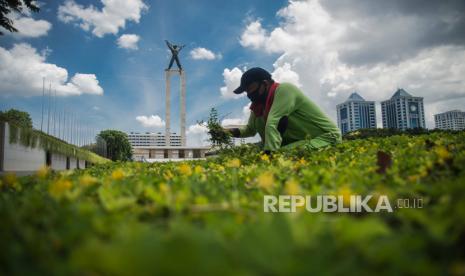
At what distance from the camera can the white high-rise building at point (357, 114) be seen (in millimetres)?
64938

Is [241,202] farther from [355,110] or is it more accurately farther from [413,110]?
[355,110]

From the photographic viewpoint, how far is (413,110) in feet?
159

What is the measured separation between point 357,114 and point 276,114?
→ 68.1 m

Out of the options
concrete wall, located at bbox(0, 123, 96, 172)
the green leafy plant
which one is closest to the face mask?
the green leafy plant

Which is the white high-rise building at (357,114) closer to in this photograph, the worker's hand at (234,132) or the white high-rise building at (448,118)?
the white high-rise building at (448,118)

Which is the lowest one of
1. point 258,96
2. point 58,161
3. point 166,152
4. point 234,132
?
point 58,161

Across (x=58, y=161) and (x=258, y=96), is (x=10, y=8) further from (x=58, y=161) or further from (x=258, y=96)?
(x=258, y=96)

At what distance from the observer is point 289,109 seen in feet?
13.9

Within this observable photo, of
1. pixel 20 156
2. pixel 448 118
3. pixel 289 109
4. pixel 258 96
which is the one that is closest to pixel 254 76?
pixel 258 96

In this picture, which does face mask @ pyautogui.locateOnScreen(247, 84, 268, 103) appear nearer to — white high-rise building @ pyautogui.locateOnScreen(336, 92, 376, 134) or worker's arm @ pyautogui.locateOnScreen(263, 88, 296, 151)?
worker's arm @ pyautogui.locateOnScreen(263, 88, 296, 151)

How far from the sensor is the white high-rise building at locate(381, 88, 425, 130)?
1889 inches

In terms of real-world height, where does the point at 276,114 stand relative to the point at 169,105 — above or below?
below

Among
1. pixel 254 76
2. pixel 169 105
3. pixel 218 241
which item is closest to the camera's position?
pixel 218 241

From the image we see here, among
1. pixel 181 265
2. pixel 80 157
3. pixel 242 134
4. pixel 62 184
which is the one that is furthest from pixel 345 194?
pixel 80 157
